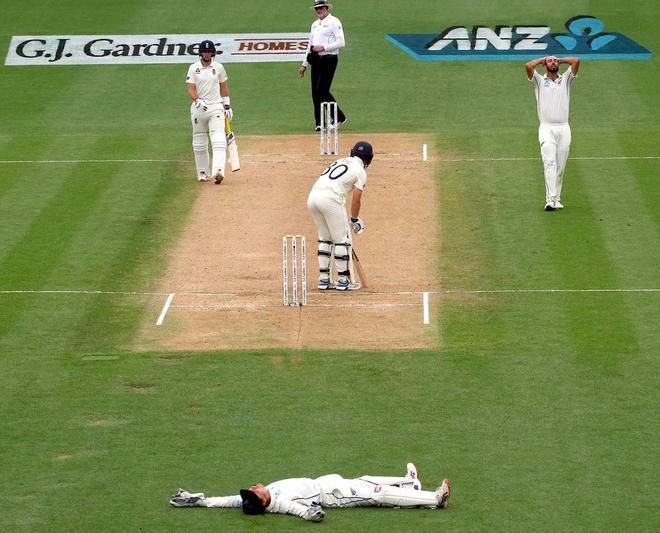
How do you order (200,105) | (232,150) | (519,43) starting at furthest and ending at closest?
(519,43), (232,150), (200,105)

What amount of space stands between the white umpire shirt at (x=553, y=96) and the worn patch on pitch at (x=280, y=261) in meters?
2.34

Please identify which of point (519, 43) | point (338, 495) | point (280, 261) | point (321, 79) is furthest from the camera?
point (519, 43)

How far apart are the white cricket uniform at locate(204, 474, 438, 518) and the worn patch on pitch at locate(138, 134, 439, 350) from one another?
4.22m

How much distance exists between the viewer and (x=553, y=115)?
72.4 ft

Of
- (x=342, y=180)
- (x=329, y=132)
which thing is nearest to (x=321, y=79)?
(x=329, y=132)

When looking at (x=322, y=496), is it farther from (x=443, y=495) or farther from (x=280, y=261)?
(x=280, y=261)

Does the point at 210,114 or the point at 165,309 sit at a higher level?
the point at 210,114

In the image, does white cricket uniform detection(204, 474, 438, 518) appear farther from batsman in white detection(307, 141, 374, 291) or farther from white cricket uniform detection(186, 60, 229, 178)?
white cricket uniform detection(186, 60, 229, 178)

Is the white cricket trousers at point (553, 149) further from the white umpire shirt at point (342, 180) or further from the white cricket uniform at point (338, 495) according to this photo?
the white cricket uniform at point (338, 495)

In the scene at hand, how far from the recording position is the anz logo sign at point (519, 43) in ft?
106

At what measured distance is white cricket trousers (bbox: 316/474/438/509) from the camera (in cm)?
1292

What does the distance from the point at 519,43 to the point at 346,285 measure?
50.7 feet

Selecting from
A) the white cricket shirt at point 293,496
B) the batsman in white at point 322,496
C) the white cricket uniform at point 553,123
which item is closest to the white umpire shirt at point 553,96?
the white cricket uniform at point 553,123

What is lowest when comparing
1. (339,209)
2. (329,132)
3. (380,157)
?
(380,157)
